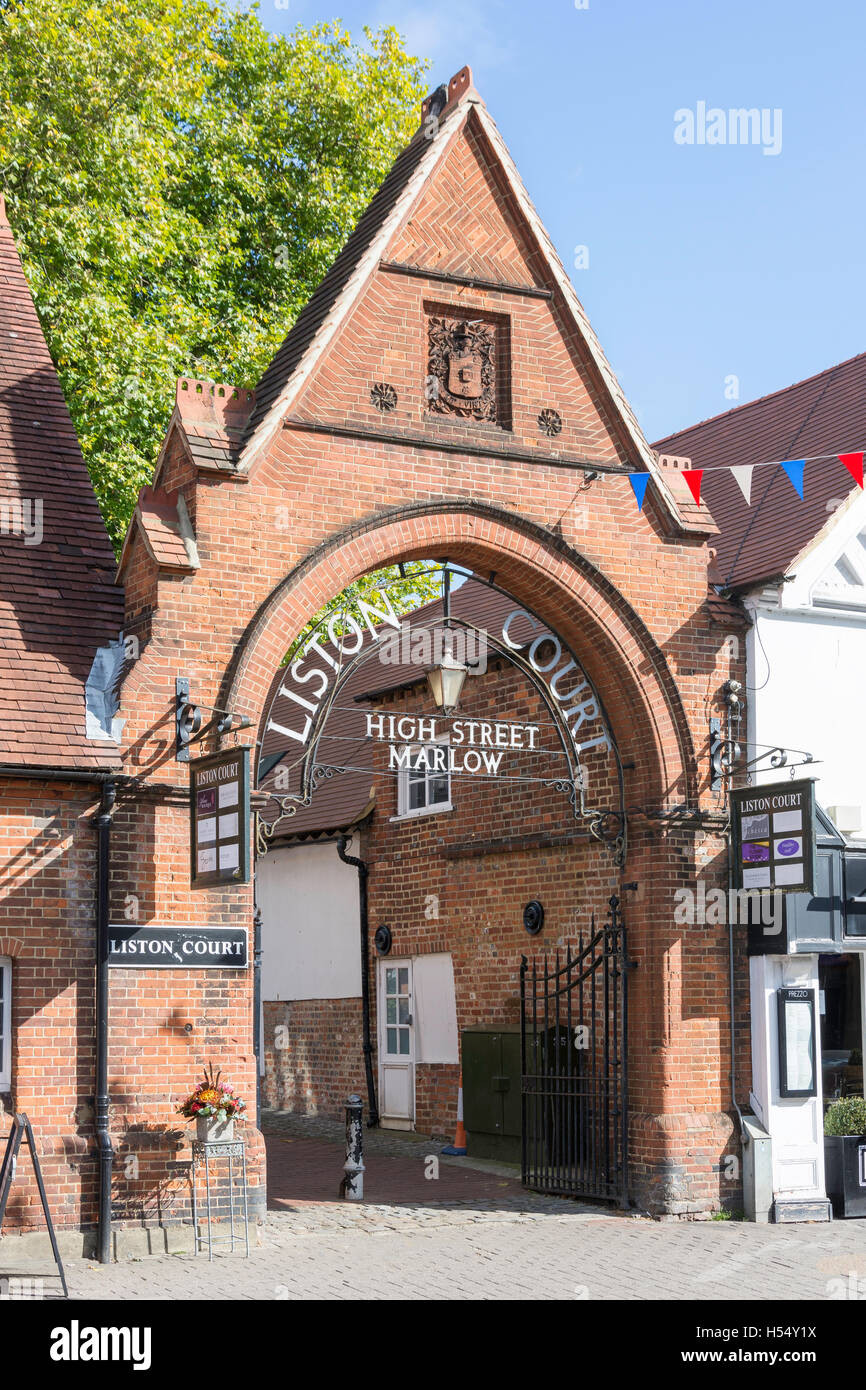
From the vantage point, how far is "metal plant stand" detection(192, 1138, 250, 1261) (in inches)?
436

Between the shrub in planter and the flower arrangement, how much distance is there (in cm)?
562

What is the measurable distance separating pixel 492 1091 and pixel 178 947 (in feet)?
20.0

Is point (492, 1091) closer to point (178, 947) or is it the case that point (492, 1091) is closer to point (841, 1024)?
point (841, 1024)

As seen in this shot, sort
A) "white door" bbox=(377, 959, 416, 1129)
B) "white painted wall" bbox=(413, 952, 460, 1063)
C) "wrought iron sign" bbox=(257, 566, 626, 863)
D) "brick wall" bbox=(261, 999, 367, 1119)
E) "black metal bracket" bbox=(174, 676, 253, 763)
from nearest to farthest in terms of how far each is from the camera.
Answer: "black metal bracket" bbox=(174, 676, 253, 763) < "wrought iron sign" bbox=(257, 566, 626, 863) < "white painted wall" bbox=(413, 952, 460, 1063) < "white door" bbox=(377, 959, 416, 1129) < "brick wall" bbox=(261, 999, 367, 1119)

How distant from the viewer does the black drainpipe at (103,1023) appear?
35.4 ft

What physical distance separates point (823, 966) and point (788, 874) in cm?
195

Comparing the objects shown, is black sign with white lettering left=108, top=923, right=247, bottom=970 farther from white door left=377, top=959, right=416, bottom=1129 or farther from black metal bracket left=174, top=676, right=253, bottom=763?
white door left=377, top=959, right=416, bottom=1129

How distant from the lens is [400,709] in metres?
19.7

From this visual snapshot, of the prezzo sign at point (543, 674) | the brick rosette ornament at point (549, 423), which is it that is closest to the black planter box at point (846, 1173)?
the prezzo sign at point (543, 674)

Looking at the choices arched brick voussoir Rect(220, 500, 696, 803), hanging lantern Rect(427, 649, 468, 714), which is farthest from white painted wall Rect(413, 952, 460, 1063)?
hanging lantern Rect(427, 649, 468, 714)

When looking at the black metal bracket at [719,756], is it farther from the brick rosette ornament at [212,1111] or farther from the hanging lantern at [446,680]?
the brick rosette ornament at [212,1111]

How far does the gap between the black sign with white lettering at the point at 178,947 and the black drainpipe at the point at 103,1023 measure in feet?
0.34

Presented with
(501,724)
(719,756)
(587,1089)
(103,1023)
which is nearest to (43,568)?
(103,1023)

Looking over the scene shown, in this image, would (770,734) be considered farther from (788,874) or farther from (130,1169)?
(130,1169)
